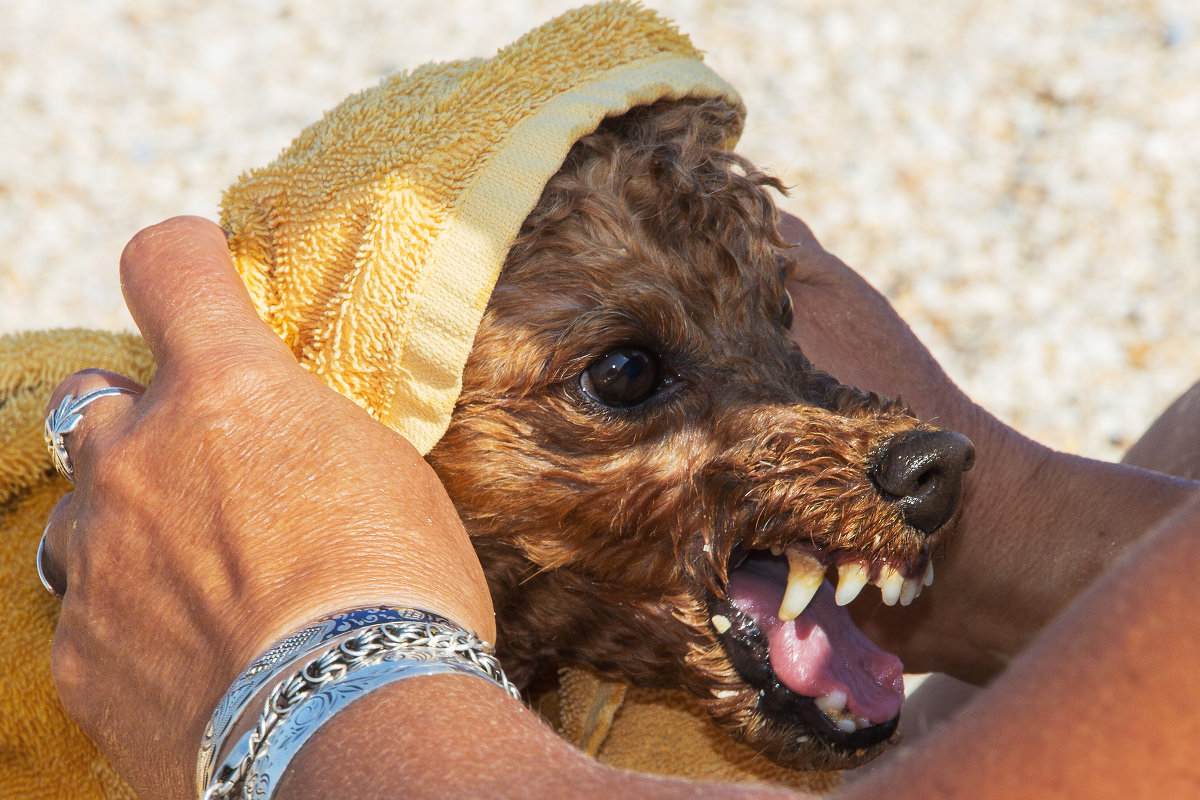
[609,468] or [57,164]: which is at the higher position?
[609,468]

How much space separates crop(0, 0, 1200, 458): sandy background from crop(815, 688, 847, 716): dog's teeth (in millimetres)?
3128

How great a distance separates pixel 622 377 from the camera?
6.01 ft

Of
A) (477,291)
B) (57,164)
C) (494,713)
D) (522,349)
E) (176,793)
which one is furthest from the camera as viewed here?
(57,164)

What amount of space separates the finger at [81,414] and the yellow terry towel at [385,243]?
22 cm

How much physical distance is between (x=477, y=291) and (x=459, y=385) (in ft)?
0.47

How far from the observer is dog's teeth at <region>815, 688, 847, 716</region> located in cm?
186

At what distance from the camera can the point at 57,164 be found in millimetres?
5742

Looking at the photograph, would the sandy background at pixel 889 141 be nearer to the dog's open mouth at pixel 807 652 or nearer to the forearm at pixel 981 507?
the forearm at pixel 981 507

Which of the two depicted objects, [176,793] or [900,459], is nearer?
[176,793]

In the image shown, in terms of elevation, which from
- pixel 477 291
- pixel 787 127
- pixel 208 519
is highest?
pixel 477 291

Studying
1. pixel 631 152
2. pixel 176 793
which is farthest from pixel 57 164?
pixel 176 793

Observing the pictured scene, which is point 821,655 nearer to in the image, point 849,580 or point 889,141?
point 849,580

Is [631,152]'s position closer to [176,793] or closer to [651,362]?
[651,362]

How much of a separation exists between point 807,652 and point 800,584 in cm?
16
